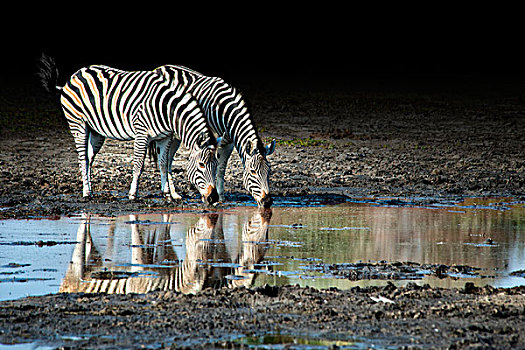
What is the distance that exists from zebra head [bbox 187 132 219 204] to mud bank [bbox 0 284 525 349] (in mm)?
4966

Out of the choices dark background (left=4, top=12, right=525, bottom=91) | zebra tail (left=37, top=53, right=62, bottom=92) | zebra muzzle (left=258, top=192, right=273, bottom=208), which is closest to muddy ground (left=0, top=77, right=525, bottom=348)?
zebra muzzle (left=258, top=192, right=273, bottom=208)

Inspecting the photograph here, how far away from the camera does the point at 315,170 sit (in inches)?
600

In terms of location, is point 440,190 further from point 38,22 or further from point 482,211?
point 38,22

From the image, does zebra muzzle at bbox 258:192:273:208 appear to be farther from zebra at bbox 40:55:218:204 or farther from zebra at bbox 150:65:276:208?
zebra at bbox 40:55:218:204

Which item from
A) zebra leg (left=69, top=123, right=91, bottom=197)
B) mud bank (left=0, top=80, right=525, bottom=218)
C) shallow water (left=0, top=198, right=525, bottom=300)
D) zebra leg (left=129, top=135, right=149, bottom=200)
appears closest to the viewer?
shallow water (left=0, top=198, right=525, bottom=300)

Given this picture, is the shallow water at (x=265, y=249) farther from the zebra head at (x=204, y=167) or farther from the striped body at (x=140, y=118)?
the striped body at (x=140, y=118)

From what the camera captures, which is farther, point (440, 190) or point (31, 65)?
point (31, 65)

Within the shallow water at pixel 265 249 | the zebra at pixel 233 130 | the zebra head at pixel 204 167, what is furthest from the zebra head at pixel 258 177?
the zebra head at pixel 204 167

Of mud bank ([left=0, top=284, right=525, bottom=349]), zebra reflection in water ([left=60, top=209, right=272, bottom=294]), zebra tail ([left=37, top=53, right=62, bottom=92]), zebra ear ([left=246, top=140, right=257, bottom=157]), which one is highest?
zebra tail ([left=37, top=53, right=62, bottom=92])

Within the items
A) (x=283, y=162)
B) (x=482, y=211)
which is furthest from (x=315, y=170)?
(x=482, y=211)

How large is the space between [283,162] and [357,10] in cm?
2015

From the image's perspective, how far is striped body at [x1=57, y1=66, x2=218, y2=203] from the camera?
12.0 meters

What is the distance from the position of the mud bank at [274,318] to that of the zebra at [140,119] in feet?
17.3

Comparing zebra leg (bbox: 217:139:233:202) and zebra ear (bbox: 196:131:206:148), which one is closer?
zebra ear (bbox: 196:131:206:148)
